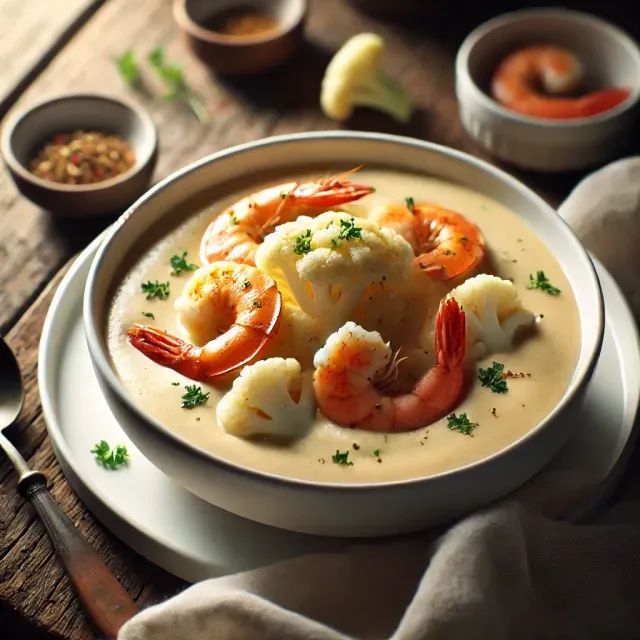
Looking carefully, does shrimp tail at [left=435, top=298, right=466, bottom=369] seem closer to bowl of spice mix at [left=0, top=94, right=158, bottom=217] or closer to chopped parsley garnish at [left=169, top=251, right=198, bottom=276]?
chopped parsley garnish at [left=169, top=251, right=198, bottom=276]

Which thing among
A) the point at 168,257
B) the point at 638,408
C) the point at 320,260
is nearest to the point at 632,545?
the point at 638,408

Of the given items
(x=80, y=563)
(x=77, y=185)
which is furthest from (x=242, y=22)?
(x=80, y=563)

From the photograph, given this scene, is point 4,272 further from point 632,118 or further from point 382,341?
point 632,118

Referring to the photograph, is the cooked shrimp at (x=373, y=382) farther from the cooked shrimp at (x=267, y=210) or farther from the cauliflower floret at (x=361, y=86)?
the cauliflower floret at (x=361, y=86)

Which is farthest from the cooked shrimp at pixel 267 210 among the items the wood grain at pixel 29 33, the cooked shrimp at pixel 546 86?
the wood grain at pixel 29 33

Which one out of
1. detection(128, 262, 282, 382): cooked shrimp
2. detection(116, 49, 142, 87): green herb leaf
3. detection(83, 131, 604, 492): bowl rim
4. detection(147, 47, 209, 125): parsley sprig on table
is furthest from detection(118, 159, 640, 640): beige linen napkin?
detection(116, 49, 142, 87): green herb leaf
